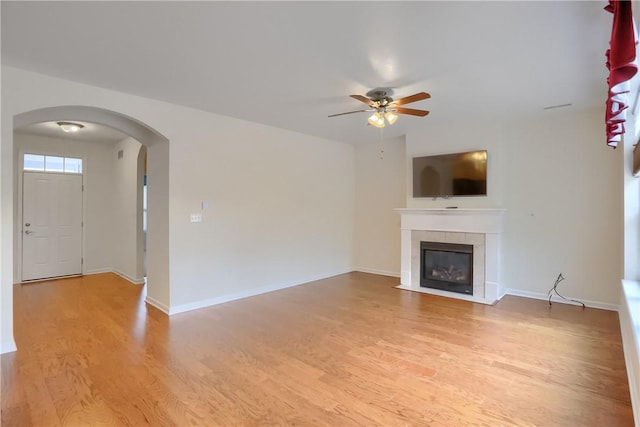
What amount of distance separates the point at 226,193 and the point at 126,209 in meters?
2.96

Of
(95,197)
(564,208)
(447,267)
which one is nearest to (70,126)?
(95,197)

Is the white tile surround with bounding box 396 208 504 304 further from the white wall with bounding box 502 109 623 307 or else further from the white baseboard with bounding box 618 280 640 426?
the white baseboard with bounding box 618 280 640 426

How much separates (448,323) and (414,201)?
89.2 inches

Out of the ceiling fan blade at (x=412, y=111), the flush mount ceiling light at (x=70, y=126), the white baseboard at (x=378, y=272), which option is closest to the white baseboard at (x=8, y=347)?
the flush mount ceiling light at (x=70, y=126)

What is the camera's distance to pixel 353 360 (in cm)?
275

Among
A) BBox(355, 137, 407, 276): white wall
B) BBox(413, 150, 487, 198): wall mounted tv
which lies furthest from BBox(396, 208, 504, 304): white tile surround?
BBox(355, 137, 407, 276): white wall

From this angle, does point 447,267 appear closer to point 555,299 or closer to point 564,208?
point 555,299

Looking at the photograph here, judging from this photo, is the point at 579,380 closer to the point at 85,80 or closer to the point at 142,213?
the point at 85,80

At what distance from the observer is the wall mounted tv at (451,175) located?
4.69m

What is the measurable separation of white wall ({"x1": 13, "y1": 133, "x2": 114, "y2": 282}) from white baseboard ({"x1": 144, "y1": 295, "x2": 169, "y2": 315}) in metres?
2.83

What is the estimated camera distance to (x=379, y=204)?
628cm

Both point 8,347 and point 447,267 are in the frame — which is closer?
point 8,347

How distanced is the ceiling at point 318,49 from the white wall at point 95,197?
12.6 feet

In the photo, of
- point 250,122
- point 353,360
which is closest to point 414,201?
point 250,122
